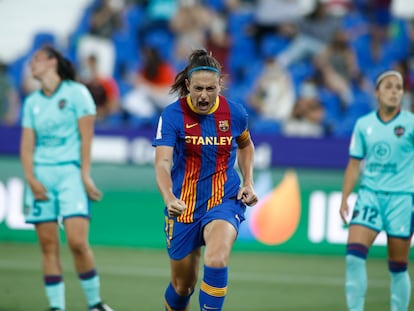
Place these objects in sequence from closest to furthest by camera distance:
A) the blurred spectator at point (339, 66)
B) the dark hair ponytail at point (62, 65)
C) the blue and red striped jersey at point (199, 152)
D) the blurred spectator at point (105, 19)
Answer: the blue and red striped jersey at point (199, 152)
the dark hair ponytail at point (62, 65)
the blurred spectator at point (339, 66)
the blurred spectator at point (105, 19)

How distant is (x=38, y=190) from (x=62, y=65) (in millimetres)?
1180

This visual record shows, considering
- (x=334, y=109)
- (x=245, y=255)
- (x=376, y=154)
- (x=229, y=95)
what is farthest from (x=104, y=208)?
(x=376, y=154)

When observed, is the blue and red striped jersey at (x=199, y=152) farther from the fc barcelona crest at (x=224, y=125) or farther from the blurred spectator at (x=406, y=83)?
the blurred spectator at (x=406, y=83)

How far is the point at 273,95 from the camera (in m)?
14.9

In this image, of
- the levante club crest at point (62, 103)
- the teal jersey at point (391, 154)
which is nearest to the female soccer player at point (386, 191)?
the teal jersey at point (391, 154)

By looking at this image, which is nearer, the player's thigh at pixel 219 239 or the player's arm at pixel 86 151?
the player's thigh at pixel 219 239

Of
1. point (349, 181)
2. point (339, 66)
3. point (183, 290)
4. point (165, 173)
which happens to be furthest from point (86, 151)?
point (339, 66)

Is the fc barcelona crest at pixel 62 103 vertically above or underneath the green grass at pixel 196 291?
above

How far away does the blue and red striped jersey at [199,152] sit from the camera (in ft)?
21.1

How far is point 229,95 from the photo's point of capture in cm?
1507

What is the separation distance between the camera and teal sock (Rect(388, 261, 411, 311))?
7422 millimetres

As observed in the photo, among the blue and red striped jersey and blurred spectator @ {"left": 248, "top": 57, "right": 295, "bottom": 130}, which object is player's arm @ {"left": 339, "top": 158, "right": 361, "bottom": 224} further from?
blurred spectator @ {"left": 248, "top": 57, "right": 295, "bottom": 130}

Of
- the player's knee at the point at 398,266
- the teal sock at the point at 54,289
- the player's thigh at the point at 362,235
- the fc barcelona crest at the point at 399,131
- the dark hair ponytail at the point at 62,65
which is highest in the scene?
the dark hair ponytail at the point at 62,65

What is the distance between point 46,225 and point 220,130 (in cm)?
207
